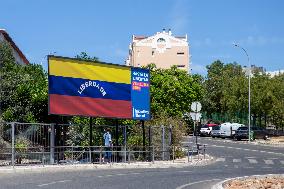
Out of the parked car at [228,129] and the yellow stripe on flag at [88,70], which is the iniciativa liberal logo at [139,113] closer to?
the yellow stripe on flag at [88,70]

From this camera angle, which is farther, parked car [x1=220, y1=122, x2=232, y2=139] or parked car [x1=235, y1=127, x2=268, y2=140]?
parked car [x1=220, y1=122, x2=232, y2=139]

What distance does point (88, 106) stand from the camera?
29172 mm

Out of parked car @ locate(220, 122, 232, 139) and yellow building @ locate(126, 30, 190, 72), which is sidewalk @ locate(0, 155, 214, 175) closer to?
parked car @ locate(220, 122, 232, 139)

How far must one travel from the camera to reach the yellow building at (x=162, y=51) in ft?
393

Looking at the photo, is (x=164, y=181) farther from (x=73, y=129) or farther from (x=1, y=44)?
(x=1, y=44)

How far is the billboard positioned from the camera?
2798cm

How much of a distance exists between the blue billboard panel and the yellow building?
87.3 m

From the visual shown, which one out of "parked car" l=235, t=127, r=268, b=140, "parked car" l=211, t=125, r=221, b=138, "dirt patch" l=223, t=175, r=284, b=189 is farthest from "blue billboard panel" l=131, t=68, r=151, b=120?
"parked car" l=211, t=125, r=221, b=138

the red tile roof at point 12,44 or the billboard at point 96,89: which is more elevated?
the red tile roof at point 12,44

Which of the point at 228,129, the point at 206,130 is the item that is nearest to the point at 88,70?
the point at 228,129

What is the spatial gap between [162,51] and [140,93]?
289 feet

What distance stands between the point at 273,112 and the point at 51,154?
48.5m

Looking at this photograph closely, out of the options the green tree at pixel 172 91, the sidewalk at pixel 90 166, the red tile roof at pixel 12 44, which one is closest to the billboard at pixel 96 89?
the sidewalk at pixel 90 166

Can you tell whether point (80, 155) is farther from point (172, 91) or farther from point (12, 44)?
point (12, 44)
